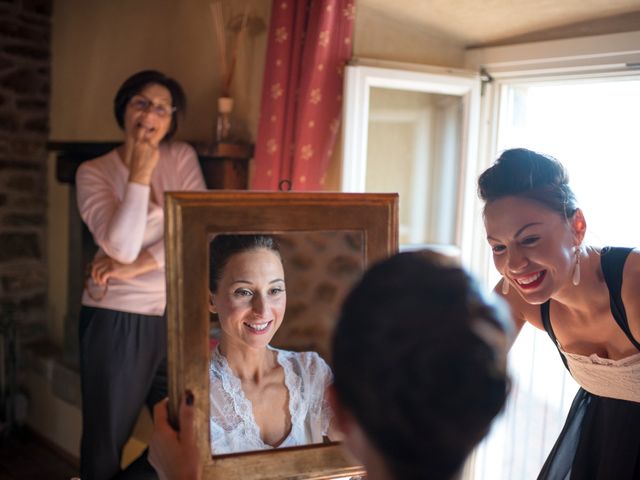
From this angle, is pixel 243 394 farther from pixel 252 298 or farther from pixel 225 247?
pixel 225 247

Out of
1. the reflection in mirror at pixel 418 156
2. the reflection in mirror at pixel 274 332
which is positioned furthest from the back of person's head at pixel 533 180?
the reflection in mirror at pixel 418 156

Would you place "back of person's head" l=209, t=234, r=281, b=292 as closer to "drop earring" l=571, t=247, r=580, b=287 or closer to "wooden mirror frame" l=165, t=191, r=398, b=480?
"wooden mirror frame" l=165, t=191, r=398, b=480

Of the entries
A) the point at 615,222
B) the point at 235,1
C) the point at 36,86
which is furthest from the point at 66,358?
the point at 615,222

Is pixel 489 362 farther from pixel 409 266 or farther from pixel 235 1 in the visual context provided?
pixel 235 1

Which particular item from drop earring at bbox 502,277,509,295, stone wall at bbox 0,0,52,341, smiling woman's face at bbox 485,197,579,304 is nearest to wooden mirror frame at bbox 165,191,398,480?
smiling woman's face at bbox 485,197,579,304

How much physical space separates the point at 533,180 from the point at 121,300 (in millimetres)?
1384

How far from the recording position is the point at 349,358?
2.33 feet

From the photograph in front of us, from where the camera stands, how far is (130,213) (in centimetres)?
202

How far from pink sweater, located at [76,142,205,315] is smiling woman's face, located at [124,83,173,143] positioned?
0.12 meters

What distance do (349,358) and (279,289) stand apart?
564 mm

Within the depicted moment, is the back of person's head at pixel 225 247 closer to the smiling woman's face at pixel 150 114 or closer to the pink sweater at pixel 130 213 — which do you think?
the pink sweater at pixel 130 213

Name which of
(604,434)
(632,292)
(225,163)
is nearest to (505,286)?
(632,292)

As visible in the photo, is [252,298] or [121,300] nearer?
[252,298]

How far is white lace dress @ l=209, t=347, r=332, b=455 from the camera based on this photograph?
1214mm
